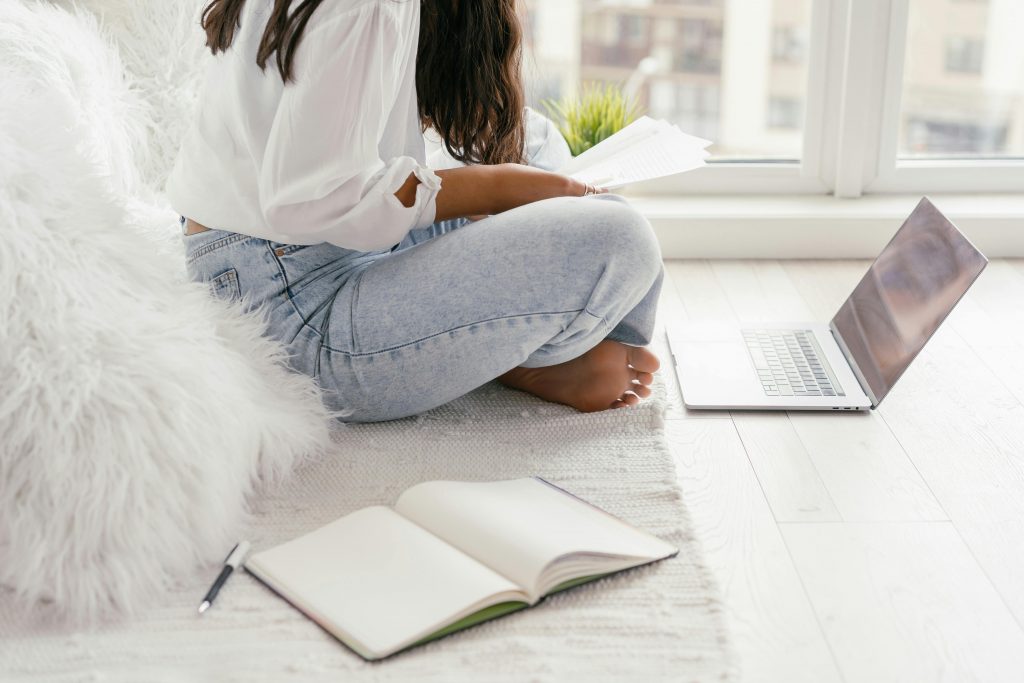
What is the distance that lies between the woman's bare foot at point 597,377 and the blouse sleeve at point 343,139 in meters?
0.32

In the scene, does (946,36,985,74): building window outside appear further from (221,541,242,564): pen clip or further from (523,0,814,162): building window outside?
(221,541,242,564): pen clip

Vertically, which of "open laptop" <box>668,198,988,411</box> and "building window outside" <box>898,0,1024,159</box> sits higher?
"building window outside" <box>898,0,1024,159</box>


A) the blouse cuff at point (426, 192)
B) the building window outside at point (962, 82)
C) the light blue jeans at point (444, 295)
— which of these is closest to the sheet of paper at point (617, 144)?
the light blue jeans at point (444, 295)

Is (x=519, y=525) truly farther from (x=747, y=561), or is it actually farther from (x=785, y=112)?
(x=785, y=112)

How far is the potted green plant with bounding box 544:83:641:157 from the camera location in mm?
2229

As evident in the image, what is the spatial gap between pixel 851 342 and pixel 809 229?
23.9 inches

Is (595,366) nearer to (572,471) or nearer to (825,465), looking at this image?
(572,471)

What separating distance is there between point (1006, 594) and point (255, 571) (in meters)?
0.77

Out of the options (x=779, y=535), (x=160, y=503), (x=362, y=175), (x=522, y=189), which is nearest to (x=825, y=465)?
(x=779, y=535)

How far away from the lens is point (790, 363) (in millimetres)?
1680

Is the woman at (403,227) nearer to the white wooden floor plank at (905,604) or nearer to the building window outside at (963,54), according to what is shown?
the white wooden floor plank at (905,604)

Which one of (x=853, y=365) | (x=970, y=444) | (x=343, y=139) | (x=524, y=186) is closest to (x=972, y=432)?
(x=970, y=444)

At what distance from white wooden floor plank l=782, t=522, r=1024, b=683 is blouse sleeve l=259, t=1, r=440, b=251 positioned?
0.61 metres

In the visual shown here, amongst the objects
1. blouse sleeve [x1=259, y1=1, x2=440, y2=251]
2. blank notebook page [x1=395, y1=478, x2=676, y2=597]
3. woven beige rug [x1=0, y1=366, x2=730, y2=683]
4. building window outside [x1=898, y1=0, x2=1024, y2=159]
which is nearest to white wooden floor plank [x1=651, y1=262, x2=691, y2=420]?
woven beige rug [x1=0, y1=366, x2=730, y2=683]
